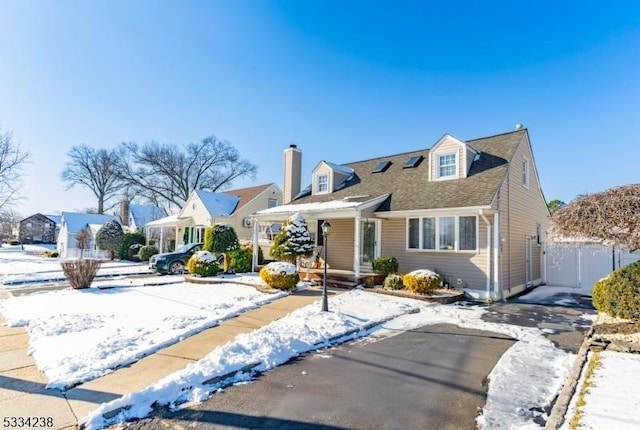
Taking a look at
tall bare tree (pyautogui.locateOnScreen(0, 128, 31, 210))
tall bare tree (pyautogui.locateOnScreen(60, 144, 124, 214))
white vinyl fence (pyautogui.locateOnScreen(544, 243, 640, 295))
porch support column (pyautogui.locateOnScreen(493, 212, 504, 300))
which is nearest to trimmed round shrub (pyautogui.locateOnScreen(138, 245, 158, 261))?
tall bare tree (pyautogui.locateOnScreen(0, 128, 31, 210))

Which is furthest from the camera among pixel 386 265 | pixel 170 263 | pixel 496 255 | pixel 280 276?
pixel 170 263

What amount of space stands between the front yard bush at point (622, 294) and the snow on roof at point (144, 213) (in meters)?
40.1

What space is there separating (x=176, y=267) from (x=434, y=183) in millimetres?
13876

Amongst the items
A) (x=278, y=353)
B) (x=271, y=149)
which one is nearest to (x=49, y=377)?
(x=278, y=353)

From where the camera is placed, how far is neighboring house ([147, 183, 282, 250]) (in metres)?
26.6

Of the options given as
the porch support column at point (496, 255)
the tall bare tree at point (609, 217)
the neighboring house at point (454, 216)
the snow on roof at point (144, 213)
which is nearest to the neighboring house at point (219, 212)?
the snow on roof at point (144, 213)

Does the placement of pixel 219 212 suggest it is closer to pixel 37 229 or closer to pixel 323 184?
pixel 323 184

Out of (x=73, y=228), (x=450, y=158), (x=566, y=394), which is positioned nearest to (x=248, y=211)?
(x=450, y=158)

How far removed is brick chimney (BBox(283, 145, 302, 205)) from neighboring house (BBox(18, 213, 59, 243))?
65658 mm

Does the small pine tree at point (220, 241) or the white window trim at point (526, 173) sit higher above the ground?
the white window trim at point (526, 173)

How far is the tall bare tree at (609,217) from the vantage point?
6.45m

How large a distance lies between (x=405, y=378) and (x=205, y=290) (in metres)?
9.14

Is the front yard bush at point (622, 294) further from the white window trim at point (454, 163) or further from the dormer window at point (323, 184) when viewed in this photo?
the dormer window at point (323, 184)

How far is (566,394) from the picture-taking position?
4.16 metres
